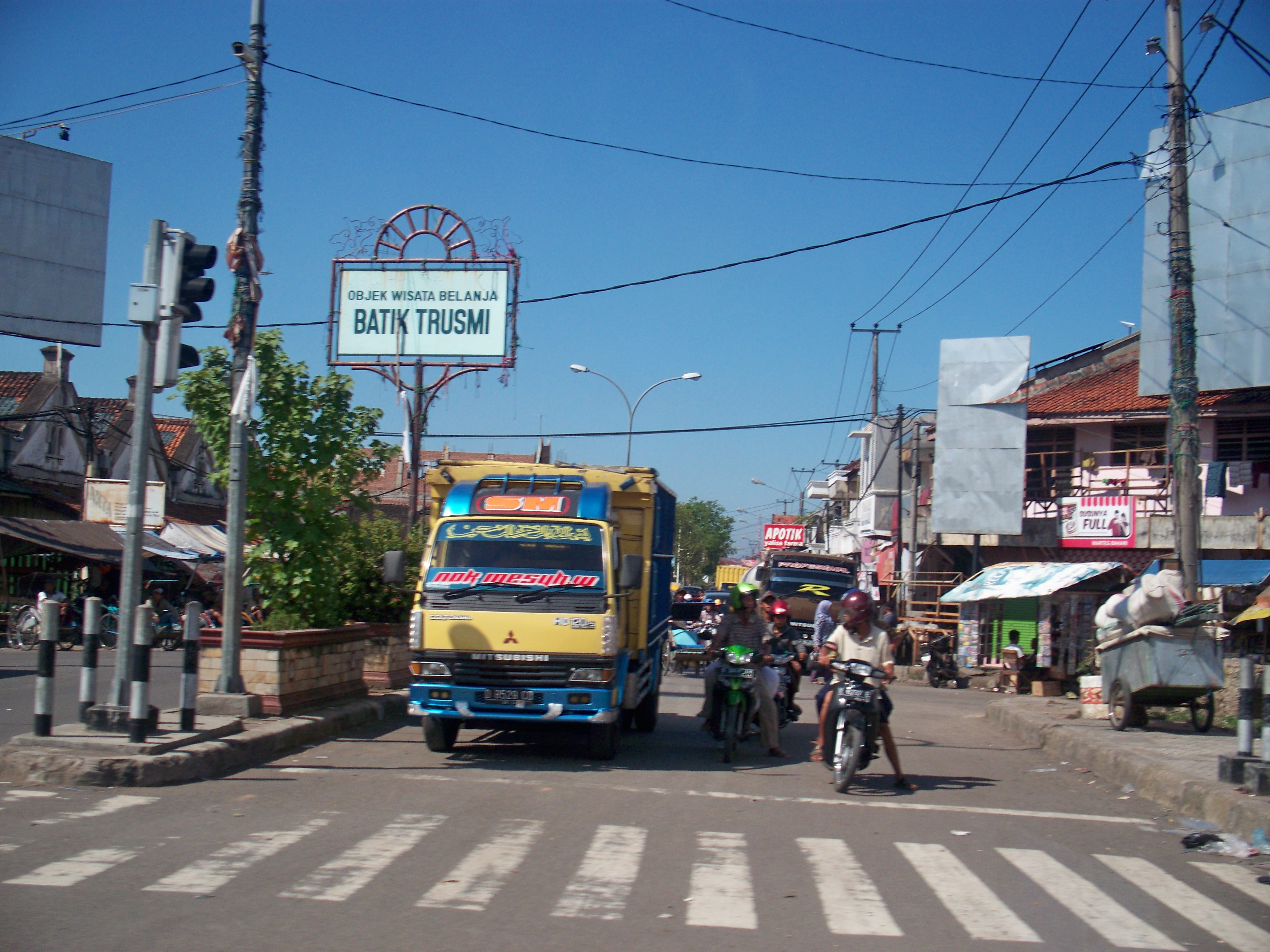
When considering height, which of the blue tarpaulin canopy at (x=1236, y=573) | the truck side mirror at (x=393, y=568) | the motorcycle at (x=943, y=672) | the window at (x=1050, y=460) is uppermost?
the window at (x=1050, y=460)

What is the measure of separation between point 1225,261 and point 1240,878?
18.2 metres

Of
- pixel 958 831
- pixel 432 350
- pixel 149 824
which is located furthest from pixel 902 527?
pixel 149 824

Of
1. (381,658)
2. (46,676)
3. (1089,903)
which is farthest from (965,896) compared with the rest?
(381,658)

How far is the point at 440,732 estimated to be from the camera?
10.8m

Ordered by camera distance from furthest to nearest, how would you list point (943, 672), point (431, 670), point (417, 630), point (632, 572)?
point (943, 672), point (632, 572), point (417, 630), point (431, 670)

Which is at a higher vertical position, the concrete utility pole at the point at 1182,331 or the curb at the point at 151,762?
the concrete utility pole at the point at 1182,331

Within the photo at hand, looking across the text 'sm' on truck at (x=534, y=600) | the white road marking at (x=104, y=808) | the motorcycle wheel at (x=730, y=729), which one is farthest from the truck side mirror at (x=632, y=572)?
the white road marking at (x=104, y=808)

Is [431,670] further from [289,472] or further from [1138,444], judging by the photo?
[1138,444]

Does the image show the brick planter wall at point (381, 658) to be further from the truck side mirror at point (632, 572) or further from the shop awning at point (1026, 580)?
the shop awning at point (1026, 580)

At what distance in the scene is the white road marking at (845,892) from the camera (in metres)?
5.64

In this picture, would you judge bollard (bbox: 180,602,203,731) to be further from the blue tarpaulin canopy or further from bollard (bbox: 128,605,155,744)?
the blue tarpaulin canopy

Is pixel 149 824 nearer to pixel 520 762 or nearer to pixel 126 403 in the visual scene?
pixel 520 762

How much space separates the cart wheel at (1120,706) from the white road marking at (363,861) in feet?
30.1

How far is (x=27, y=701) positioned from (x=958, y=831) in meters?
12.4
